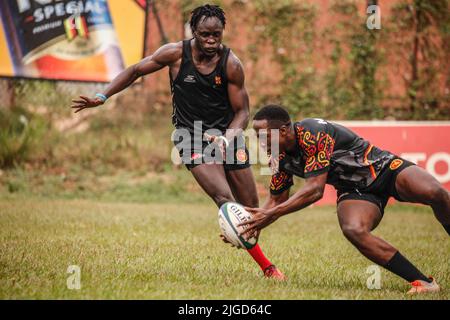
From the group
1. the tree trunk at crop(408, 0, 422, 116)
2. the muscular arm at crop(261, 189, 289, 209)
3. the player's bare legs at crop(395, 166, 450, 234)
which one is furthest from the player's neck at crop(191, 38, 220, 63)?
the tree trunk at crop(408, 0, 422, 116)

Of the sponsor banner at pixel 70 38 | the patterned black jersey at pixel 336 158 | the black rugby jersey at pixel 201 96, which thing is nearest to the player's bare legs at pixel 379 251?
the patterned black jersey at pixel 336 158

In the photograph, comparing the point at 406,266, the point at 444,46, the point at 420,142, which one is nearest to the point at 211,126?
the point at 406,266

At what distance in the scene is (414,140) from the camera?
13727 millimetres

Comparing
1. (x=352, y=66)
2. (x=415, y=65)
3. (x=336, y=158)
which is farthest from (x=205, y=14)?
(x=415, y=65)

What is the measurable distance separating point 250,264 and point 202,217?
169 inches

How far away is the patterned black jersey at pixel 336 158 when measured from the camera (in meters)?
6.37

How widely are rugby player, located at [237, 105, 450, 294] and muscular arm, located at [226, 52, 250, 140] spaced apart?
640 millimetres

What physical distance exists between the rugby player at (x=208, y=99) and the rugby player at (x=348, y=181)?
0.51 metres

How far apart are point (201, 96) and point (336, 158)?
1.49 m

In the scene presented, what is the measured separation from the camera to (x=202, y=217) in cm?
1208

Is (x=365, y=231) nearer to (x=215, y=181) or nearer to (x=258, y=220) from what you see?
(x=258, y=220)

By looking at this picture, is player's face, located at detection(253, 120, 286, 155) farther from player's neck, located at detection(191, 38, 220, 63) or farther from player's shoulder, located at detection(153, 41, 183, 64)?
player's shoulder, located at detection(153, 41, 183, 64)
